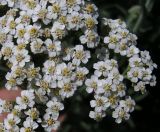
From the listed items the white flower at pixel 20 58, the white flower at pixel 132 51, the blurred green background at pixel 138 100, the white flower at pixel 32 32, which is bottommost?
the blurred green background at pixel 138 100

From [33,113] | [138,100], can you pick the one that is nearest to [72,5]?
[33,113]

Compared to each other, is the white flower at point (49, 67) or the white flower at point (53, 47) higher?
the white flower at point (53, 47)

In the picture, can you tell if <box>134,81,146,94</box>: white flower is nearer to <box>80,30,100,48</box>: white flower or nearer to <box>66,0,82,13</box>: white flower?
<box>80,30,100,48</box>: white flower

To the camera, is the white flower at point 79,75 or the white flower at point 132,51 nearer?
the white flower at point 79,75

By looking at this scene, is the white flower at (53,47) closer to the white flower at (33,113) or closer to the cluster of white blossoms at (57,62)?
the cluster of white blossoms at (57,62)

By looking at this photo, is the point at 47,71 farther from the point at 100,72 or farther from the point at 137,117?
the point at 137,117

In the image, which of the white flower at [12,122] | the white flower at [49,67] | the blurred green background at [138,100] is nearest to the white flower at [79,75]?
the white flower at [49,67]
